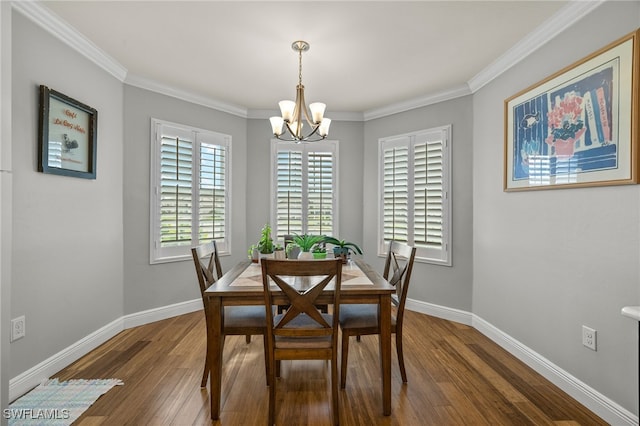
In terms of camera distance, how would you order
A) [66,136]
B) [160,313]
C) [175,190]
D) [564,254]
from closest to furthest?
[564,254] < [66,136] < [160,313] < [175,190]

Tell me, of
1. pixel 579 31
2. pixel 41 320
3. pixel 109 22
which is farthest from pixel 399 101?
pixel 41 320

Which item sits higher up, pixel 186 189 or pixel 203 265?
pixel 186 189

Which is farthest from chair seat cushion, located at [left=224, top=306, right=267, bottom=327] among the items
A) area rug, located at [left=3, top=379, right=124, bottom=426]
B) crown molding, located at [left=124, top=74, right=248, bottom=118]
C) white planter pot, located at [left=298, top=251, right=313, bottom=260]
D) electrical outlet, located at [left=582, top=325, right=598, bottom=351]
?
crown molding, located at [left=124, top=74, right=248, bottom=118]

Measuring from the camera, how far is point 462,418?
192 cm

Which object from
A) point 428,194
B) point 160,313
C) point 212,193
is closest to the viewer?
point 160,313

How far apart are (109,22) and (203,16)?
2.48ft

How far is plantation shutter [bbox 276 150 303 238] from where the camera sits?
14.8ft

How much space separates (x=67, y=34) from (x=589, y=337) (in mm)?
4314

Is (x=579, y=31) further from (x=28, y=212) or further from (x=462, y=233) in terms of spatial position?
(x=28, y=212)

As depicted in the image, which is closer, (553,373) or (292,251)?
(553,373)

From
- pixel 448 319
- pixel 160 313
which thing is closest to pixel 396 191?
pixel 448 319

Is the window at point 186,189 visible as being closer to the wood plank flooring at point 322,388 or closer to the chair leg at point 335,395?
the wood plank flooring at point 322,388

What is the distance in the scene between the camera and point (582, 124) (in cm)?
211

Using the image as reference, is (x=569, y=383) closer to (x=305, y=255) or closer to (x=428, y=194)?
(x=305, y=255)
